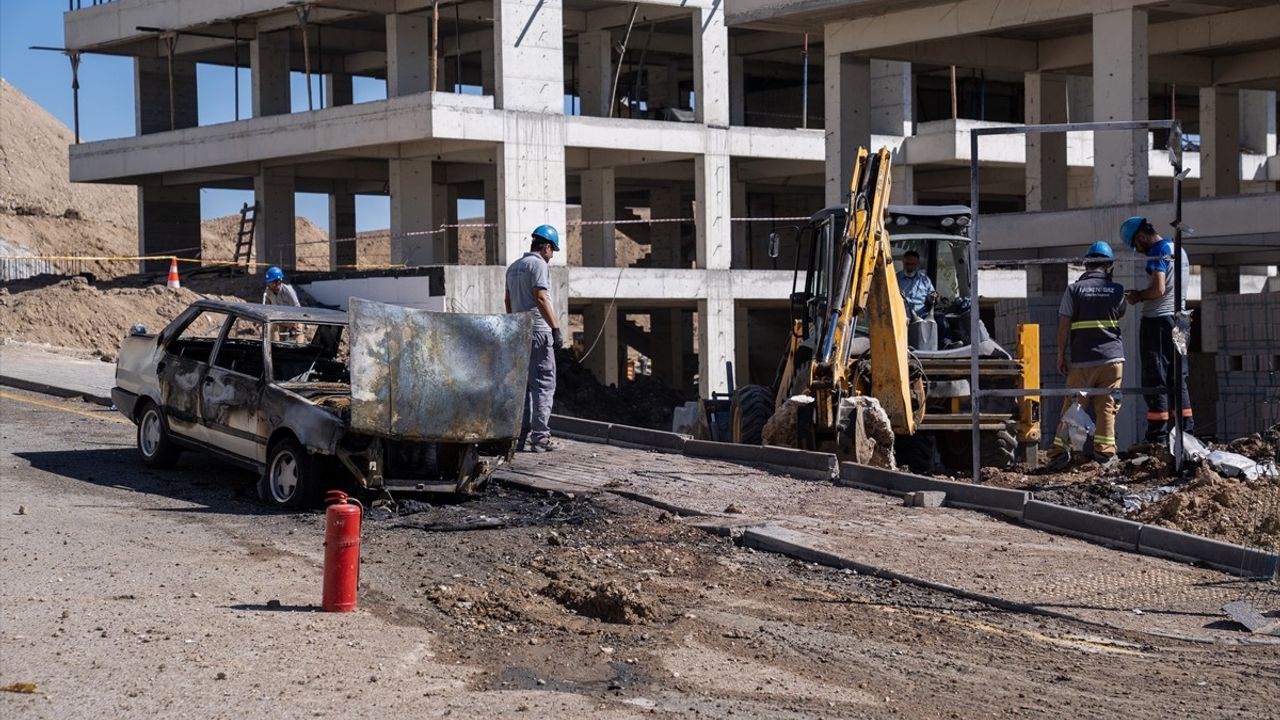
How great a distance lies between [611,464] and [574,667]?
6.93 metres

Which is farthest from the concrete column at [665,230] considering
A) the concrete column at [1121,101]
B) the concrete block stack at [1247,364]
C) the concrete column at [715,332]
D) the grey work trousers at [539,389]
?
the grey work trousers at [539,389]

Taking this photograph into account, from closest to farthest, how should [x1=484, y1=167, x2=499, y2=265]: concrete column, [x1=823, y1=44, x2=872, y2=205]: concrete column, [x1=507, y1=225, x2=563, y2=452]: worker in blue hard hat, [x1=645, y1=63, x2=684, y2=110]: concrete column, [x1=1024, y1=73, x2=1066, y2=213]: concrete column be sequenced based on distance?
[x1=507, y1=225, x2=563, y2=452]: worker in blue hard hat
[x1=823, y1=44, x2=872, y2=205]: concrete column
[x1=1024, y1=73, x2=1066, y2=213]: concrete column
[x1=484, y1=167, x2=499, y2=265]: concrete column
[x1=645, y1=63, x2=684, y2=110]: concrete column

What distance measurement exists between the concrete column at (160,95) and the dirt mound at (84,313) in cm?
1353

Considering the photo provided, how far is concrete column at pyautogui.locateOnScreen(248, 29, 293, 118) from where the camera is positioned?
131 ft

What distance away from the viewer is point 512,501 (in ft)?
40.7

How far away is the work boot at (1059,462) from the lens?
1434 centimetres

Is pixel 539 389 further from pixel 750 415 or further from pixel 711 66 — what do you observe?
pixel 711 66

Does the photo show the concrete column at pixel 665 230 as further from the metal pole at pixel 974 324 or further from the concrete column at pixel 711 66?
the metal pole at pixel 974 324

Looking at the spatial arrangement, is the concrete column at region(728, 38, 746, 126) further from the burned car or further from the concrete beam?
the burned car

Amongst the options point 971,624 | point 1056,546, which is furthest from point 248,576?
point 1056,546

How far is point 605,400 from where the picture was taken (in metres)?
30.9

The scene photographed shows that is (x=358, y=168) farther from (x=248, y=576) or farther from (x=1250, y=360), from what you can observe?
(x=248, y=576)

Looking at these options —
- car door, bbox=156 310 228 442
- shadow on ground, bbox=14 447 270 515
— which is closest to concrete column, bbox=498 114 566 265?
shadow on ground, bbox=14 447 270 515

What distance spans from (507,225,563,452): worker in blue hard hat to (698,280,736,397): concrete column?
70.7 feet
